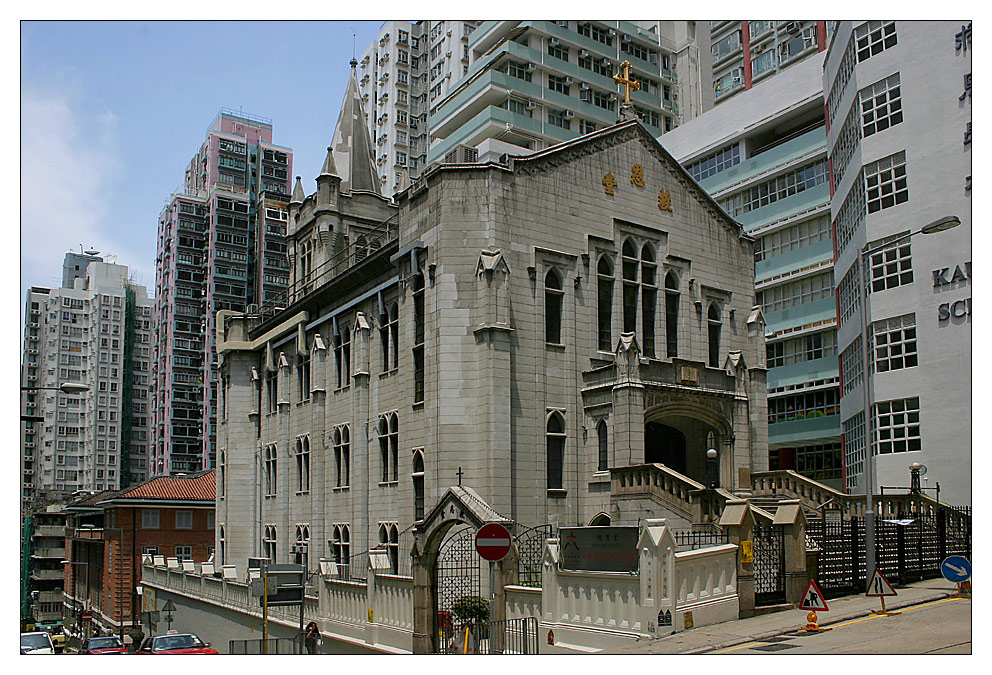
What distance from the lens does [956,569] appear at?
20609 millimetres

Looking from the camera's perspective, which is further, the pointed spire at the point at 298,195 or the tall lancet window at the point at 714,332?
the pointed spire at the point at 298,195

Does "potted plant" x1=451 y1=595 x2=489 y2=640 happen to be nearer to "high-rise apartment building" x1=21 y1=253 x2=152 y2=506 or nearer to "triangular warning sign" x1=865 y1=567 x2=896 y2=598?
"triangular warning sign" x1=865 y1=567 x2=896 y2=598

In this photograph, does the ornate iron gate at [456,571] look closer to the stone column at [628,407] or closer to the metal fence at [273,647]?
the metal fence at [273,647]

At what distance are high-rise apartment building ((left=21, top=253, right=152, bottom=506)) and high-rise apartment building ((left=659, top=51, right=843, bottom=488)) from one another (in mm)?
66393

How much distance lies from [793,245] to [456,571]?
34253mm

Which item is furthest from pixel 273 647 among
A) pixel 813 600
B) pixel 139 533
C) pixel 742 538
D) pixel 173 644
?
pixel 139 533

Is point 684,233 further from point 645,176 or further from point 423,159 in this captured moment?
point 423,159

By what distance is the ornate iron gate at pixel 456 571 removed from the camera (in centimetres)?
2625

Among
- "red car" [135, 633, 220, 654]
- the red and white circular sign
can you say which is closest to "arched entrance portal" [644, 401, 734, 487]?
the red and white circular sign

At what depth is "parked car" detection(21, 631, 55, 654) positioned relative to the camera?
73.1 ft

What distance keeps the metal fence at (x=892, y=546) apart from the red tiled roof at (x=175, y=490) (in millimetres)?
42537

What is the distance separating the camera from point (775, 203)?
56250 millimetres

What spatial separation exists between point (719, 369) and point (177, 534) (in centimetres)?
3951

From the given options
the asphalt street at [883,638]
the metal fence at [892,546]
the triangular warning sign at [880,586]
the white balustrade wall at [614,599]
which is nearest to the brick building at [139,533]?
the white balustrade wall at [614,599]
